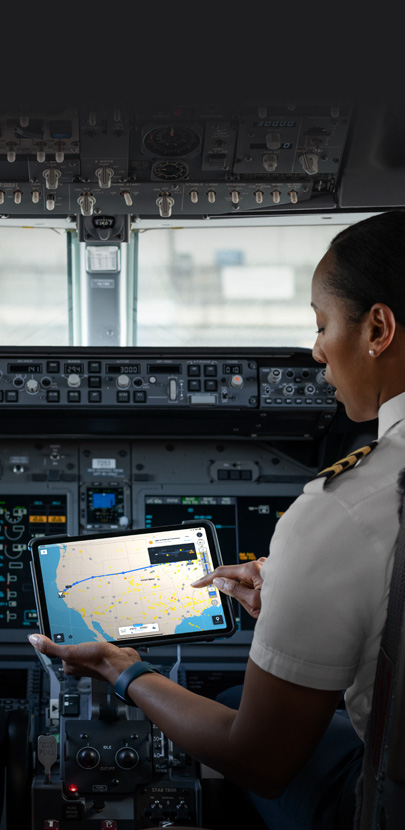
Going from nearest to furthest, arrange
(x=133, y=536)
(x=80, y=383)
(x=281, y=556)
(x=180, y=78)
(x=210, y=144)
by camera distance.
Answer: (x=180, y=78), (x=281, y=556), (x=210, y=144), (x=133, y=536), (x=80, y=383)

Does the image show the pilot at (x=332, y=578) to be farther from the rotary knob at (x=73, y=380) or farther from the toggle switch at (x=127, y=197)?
the rotary knob at (x=73, y=380)

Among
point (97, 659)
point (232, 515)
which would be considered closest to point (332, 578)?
point (97, 659)

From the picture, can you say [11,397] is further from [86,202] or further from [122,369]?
[86,202]

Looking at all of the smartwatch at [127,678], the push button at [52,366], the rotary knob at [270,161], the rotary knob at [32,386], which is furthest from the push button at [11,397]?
the smartwatch at [127,678]

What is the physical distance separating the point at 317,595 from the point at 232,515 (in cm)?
226

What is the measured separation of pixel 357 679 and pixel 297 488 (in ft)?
7.24

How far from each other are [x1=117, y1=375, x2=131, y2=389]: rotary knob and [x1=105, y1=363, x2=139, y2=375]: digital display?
2 cm

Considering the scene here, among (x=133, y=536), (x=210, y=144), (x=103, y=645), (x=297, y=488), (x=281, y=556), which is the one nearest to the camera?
(x=281, y=556)

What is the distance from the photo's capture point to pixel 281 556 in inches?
43.1

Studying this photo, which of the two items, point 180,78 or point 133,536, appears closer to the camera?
point 180,78

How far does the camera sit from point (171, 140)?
192cm

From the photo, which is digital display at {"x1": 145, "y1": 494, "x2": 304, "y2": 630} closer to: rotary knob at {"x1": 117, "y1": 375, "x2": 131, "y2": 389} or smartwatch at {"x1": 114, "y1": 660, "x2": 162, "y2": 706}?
rotary knob at {"x1": 117, "y1": 375, "x2": 131, "y2": 389}

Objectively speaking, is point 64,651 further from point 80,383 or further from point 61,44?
point 80,383

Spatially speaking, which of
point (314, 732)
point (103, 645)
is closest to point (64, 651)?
point (103, 645)
